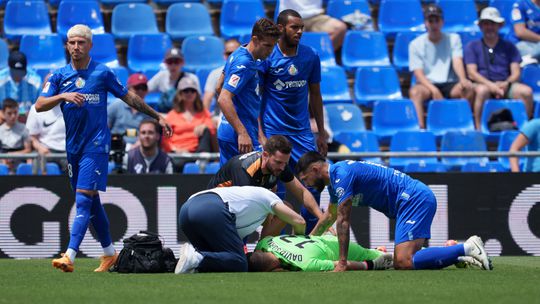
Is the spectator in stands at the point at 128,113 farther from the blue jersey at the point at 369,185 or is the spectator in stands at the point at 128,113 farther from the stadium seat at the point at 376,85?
the blue jersey at the point at 369,185

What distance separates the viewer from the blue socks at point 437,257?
9.34 m

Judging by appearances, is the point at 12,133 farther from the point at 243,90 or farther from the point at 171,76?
the point at 243,90

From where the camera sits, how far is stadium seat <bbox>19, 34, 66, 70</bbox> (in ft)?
51.2

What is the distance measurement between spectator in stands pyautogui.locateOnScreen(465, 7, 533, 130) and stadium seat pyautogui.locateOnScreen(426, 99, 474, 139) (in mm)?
247

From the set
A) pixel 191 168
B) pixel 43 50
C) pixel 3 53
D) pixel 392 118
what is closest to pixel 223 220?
pixel 191 168

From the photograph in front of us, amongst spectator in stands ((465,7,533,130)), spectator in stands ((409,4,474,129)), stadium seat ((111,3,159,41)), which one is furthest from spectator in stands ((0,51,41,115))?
spectator in stands ((465,7,533,130))

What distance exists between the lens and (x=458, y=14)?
17.1 m

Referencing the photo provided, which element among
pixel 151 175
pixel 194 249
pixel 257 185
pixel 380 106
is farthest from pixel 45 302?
pixel 380 106

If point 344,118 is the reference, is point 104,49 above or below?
above

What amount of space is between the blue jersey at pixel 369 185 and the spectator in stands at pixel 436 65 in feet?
18.5

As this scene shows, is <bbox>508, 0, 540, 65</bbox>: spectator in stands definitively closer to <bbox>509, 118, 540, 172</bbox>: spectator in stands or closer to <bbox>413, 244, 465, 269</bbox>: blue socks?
<bbox>509, 118, 540, 172</bbox>: spectator in stands

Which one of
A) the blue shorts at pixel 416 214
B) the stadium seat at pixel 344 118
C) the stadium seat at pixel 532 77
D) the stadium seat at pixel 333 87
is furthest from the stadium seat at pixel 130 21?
the blue shorts at pixel 416 214

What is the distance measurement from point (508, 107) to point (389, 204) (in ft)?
19.6

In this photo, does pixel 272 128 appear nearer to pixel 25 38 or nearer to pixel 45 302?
pixel 45 302
